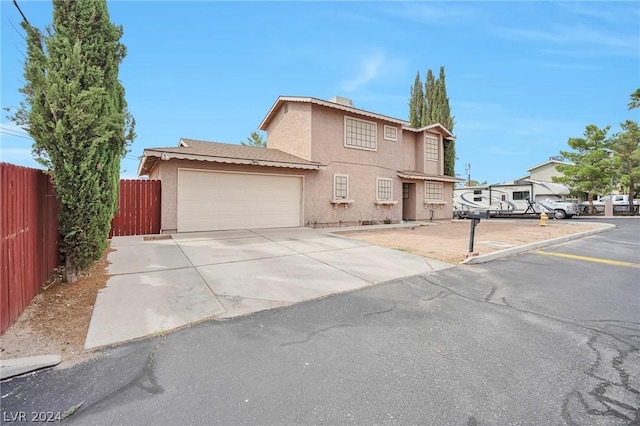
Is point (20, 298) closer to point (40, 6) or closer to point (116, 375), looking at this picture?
point (116, 375)

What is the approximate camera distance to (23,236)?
357 cm

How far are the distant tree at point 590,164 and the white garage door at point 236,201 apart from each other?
27843mm

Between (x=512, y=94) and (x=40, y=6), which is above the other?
(x=512, y=94)

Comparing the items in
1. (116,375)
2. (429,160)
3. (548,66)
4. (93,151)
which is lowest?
(116,375)

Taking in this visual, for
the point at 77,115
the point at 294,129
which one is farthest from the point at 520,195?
the point at 77,115

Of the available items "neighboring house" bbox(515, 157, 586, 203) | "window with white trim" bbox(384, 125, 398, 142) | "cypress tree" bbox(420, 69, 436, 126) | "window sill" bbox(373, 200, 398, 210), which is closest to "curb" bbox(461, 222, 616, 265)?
"window sill" bbox(373, 200, 398, 210)

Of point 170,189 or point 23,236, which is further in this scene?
point 170,189

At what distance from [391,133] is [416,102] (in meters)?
13.5

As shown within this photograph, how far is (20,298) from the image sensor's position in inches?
136

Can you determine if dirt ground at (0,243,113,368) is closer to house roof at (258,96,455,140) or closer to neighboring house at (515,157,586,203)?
house roof at (258,96,455,140)

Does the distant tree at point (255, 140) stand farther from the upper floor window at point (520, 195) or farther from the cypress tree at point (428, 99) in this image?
the upper floor window at point (520, 195)

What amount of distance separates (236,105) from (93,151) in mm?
22702

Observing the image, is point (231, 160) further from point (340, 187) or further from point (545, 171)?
point (545, 171)

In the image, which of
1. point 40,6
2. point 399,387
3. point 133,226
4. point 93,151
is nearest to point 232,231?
point 133,226
